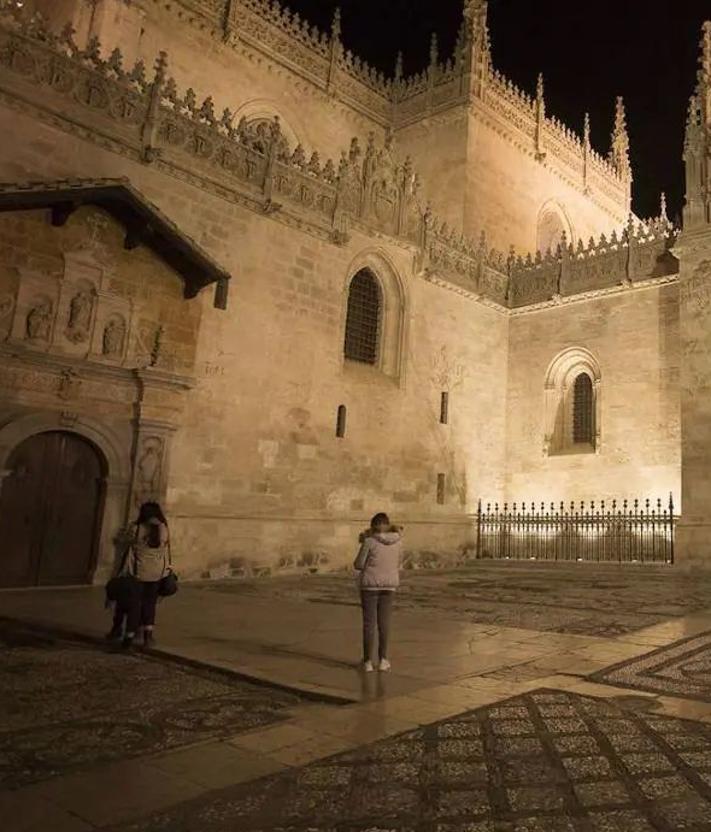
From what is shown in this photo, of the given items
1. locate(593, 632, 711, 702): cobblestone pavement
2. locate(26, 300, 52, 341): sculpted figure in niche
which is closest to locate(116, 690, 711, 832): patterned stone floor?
locate(593, 632, 711, 702): cobblestone pavement

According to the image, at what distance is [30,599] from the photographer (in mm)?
10359

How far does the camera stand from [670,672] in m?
6.00

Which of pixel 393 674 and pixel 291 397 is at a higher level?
pixel 291 397

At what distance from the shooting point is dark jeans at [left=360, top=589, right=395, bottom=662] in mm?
6133

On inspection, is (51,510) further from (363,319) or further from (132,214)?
(363,319)

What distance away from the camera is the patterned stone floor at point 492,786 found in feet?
10.2

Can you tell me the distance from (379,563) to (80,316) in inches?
336

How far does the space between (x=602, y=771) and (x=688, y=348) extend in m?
15.8

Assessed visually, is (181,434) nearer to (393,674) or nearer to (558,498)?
(393,674)

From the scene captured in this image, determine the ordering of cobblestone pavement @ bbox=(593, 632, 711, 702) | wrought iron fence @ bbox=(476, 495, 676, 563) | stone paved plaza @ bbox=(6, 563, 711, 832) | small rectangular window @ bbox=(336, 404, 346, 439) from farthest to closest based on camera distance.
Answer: wrought iron fence @ bbox=(476, 495, 676, 563) → small rectangular window @ bbox=(336, 404, 346, 439) → cobblestone pavement @ bbox=(593, 632, 711, 702) → stone paved plaza @ bbox=(6, 563, 711, 832)

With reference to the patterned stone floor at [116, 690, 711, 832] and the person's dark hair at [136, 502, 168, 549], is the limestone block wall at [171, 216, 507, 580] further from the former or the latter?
the patterned stone floor at [116, 690, 711, 832]

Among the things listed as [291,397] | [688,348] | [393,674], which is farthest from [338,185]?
[393,674]

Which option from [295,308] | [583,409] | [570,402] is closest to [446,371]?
[570,402]

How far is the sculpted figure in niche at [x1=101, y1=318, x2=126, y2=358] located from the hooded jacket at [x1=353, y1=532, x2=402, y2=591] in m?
8.15
